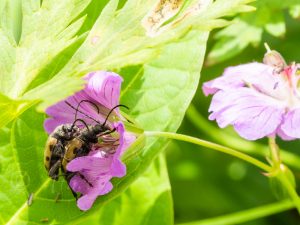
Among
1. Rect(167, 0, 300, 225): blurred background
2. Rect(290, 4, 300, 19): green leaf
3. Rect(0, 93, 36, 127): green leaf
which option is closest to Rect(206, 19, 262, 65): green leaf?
Rect(290, 4, 300, 19): green leaf

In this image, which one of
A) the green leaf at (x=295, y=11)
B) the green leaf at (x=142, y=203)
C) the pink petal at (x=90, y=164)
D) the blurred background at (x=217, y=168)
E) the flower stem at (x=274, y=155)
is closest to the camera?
the pink petal at (x=90, y=164)

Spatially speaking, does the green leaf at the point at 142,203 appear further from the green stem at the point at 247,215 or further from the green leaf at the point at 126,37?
the green leaf at the point at 126,37

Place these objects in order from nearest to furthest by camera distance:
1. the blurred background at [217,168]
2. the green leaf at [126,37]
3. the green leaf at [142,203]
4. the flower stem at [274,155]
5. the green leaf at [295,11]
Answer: the green leaf at [126,37] < the flower stem at [274,155] < the green leaf at [142,203] < the green leaf at [295,11] < the blurred background at [217,168]

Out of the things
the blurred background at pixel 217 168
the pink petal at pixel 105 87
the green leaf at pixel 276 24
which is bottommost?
the blurred background at pixel 217 168

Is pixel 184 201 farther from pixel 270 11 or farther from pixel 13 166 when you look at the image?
pixel 13 166

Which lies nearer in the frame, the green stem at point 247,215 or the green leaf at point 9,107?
the green leaf at point 9,107

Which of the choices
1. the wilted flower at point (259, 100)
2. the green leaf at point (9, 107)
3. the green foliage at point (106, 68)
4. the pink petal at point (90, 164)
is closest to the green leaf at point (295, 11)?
the green foliage at point (106, 68)

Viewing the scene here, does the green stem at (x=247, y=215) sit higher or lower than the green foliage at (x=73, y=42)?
lower

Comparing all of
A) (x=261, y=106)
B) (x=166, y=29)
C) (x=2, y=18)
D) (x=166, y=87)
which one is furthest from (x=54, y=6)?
(x=261, y=106)
